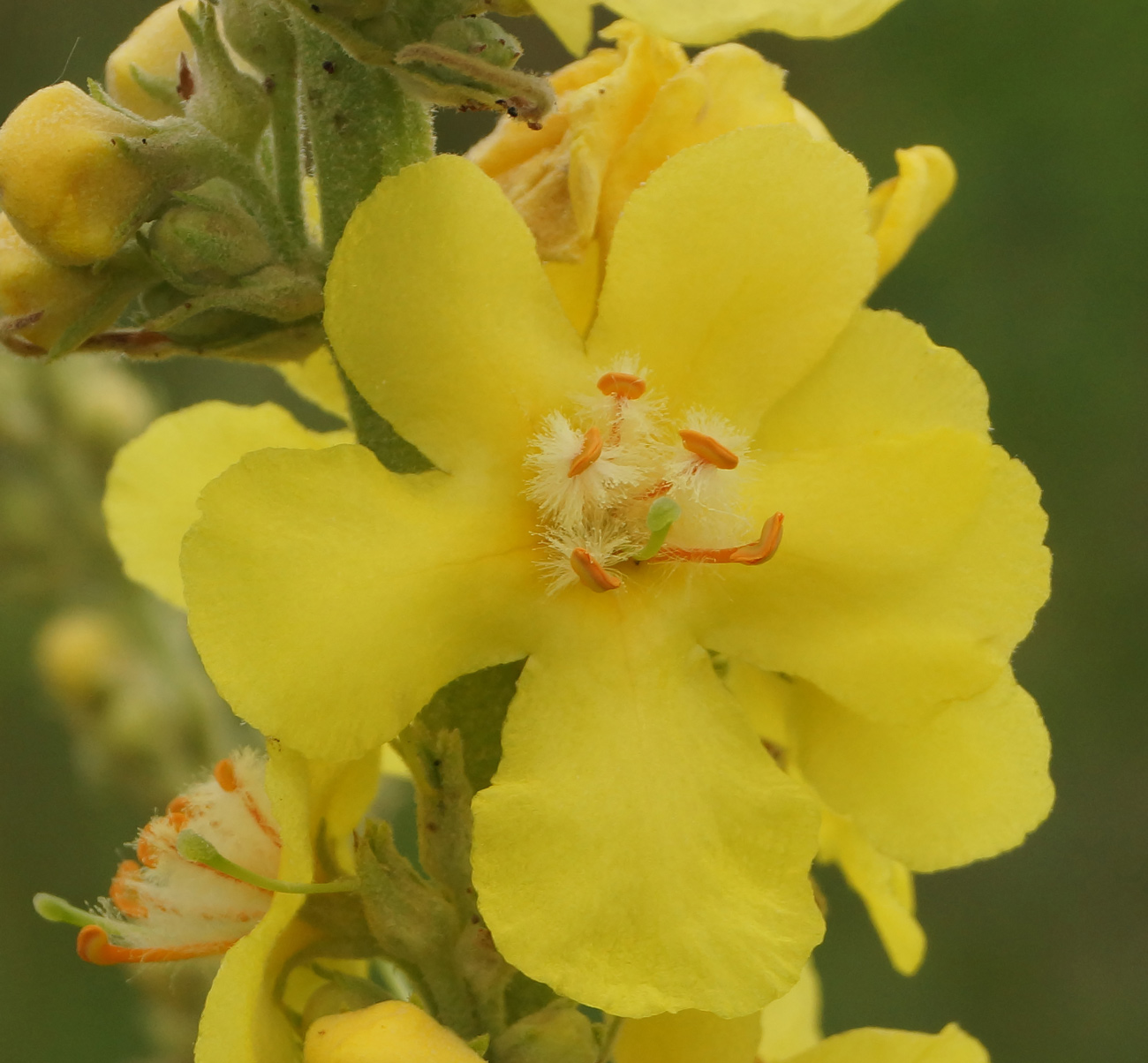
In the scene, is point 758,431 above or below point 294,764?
above

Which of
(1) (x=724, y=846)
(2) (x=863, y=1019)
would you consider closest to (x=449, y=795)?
(1) (x=724, y=846)

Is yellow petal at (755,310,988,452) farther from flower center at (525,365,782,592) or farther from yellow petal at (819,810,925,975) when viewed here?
yellow petal at (819,810,925,975)

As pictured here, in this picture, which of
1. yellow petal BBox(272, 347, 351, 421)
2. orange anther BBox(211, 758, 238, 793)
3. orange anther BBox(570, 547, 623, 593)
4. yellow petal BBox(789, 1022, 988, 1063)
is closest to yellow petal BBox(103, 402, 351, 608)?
yellow petal BBox(272, 347, 351, 421)

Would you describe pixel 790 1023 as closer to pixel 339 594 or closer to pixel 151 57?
pixel 339 594

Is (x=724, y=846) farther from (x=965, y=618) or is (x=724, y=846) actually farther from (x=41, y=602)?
(x=41, y=602)

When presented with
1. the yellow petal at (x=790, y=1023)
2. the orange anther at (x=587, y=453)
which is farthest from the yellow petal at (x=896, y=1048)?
the orange anther at (x=587, y=453)

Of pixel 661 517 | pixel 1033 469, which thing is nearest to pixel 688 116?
pixel 661 517
